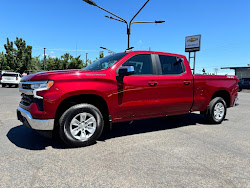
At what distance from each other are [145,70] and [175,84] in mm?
821

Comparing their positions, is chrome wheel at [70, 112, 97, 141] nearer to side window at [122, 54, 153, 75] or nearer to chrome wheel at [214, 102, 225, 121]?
side window at [122, 54, 153, 75]

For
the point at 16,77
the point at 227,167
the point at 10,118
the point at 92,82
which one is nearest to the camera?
the point at 227,167

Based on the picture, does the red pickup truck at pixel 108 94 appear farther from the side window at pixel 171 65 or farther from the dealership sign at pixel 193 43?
the dealership sign at pixel 193 43

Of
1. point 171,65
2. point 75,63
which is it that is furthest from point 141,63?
point 75,63

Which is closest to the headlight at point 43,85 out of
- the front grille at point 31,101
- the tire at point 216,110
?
the front grille at point 31,101

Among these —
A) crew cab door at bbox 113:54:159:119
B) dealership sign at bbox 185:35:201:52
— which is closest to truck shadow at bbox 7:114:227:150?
crew cab door at bbox 113:54:159:119

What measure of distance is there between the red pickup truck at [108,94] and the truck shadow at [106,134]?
16.1 inches

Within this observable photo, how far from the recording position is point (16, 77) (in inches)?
863

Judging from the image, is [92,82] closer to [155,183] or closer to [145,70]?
[145,70]

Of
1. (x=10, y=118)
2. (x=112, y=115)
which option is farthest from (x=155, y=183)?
(x=10, y=118)

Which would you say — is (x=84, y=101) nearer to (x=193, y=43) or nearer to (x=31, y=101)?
(x=31, y=101)

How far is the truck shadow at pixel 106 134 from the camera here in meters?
3.63

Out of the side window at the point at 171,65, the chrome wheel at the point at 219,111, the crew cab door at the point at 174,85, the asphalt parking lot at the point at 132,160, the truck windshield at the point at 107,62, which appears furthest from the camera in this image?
the chrome wheel at the point at 219,111

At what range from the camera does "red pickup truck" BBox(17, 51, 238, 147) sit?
330 cm
